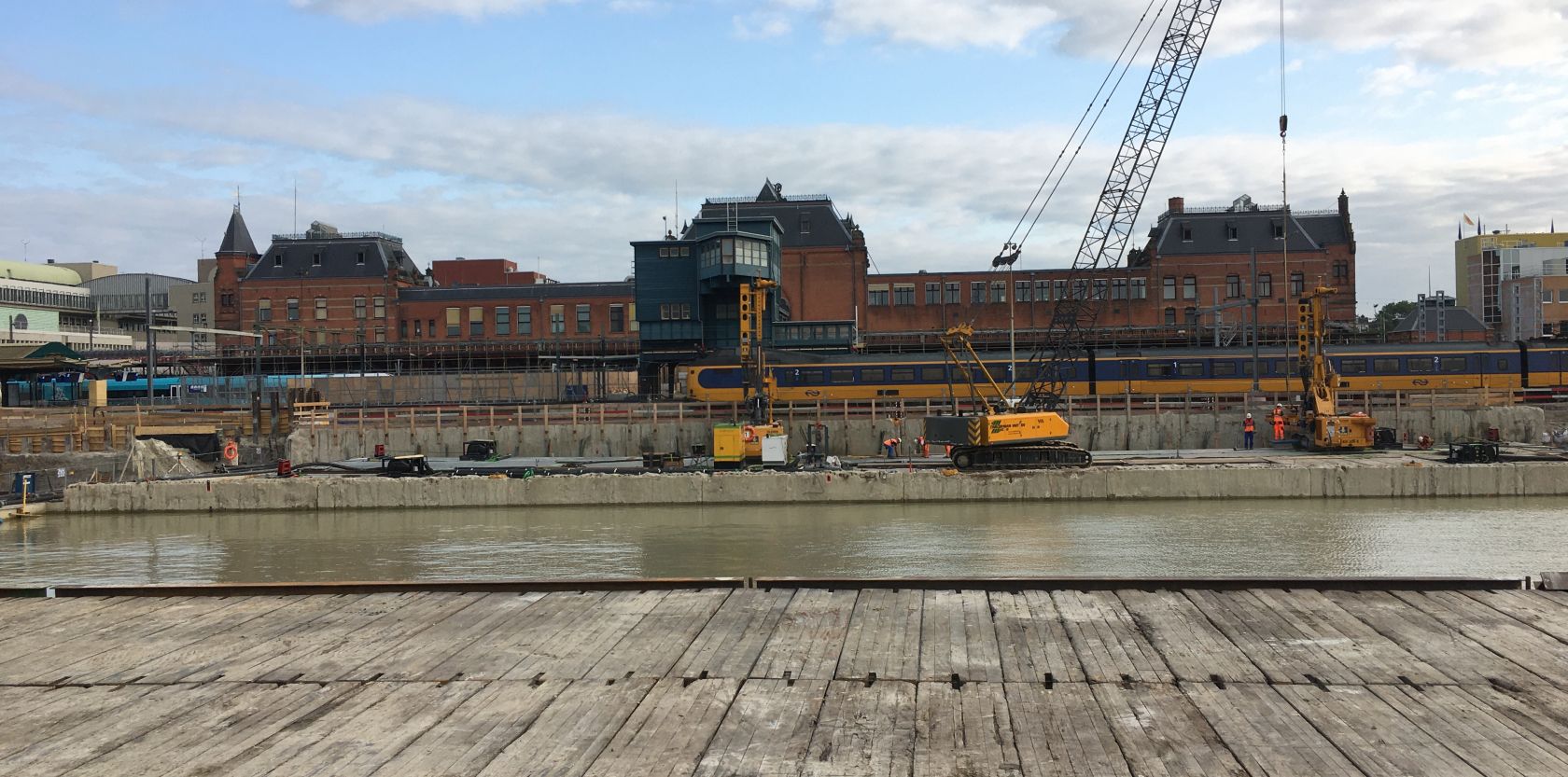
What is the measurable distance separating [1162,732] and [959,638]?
11.5 ft

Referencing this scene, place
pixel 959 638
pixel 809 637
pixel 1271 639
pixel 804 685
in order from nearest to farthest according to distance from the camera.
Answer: pixel 804 685 < pixel 1271 639 < pixel 959 638 < pixel 809 637

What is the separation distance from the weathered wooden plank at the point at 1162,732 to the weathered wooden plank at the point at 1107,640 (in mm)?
378

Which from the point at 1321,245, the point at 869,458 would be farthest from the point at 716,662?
the point at 1321,245

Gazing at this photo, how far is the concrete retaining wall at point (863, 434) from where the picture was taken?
51.2 metres

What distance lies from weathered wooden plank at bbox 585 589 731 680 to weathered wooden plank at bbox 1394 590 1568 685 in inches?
381

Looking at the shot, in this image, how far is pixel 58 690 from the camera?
454 inches

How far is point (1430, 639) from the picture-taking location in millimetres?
12406

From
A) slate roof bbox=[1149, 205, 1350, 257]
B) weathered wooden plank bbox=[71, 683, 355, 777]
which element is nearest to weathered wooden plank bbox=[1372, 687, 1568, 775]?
weathered wooden plank bbox=[71, 683, 355, 777]

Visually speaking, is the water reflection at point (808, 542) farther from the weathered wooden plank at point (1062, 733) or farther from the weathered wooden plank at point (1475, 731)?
the weathered wooden plank at point (1062, 733)

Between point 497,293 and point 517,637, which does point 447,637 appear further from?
point 497,293

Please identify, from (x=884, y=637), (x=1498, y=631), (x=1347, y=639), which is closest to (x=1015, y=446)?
(x=1498, y=631)

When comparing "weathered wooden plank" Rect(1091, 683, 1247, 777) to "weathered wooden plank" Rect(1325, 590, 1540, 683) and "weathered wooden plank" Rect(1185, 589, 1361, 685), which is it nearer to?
"weathered wooden plank" Rect(1185, 589, 1361, 685)

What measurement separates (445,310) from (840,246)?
36.1m

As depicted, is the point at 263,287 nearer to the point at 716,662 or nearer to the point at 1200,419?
the point at 1200,419
